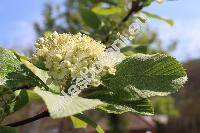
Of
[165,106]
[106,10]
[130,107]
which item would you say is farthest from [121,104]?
[165,106]

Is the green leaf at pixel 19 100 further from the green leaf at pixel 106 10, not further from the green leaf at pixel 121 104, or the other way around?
the green leaf at pixel 106 10

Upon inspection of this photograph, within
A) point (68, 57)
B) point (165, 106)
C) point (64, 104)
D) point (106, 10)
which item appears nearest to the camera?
point (64, 104)

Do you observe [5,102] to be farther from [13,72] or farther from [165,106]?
[165,106]

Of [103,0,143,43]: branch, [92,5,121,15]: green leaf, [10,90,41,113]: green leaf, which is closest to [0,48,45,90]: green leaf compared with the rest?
[10,90,41,113]: green leaf

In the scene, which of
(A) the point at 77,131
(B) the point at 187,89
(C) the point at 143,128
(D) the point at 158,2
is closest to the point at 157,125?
(C) the point at 143,128

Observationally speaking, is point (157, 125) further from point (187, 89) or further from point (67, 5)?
point (67, 5)

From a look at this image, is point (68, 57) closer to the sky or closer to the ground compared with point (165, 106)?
closer to the ground

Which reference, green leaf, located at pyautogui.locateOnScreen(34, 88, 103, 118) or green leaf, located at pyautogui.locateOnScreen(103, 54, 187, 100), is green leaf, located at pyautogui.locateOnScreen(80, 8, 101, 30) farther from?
green leaf, located at pyautogui.locateOnScreen(34, 88, 103, 118)
